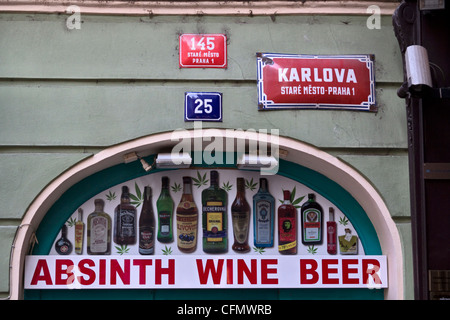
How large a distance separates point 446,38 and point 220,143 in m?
2.33

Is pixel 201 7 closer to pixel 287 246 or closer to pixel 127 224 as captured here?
pixel 127 224

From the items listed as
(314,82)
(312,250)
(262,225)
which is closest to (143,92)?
(314,82)

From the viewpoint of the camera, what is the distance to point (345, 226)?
655cm

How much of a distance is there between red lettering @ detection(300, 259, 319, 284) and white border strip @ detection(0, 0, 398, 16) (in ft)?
8.18

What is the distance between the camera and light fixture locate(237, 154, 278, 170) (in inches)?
247

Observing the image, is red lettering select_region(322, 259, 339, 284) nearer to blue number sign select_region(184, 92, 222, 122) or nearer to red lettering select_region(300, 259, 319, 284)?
red lettering select_region(300, 259, 319, 284)

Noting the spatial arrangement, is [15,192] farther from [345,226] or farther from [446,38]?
[446,38]

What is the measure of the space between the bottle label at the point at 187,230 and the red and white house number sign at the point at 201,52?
1.54 metres

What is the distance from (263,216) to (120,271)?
1540 millimetres

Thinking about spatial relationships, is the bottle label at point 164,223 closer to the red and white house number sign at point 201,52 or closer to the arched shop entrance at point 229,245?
the arched shop entrance at point 229,245

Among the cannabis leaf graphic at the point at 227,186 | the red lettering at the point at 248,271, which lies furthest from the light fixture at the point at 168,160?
the red lettering at the point at 248,271

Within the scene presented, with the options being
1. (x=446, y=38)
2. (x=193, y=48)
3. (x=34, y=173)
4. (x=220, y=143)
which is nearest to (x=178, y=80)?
(x=193, y=48)

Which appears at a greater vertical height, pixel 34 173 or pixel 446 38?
pixel 446 38
